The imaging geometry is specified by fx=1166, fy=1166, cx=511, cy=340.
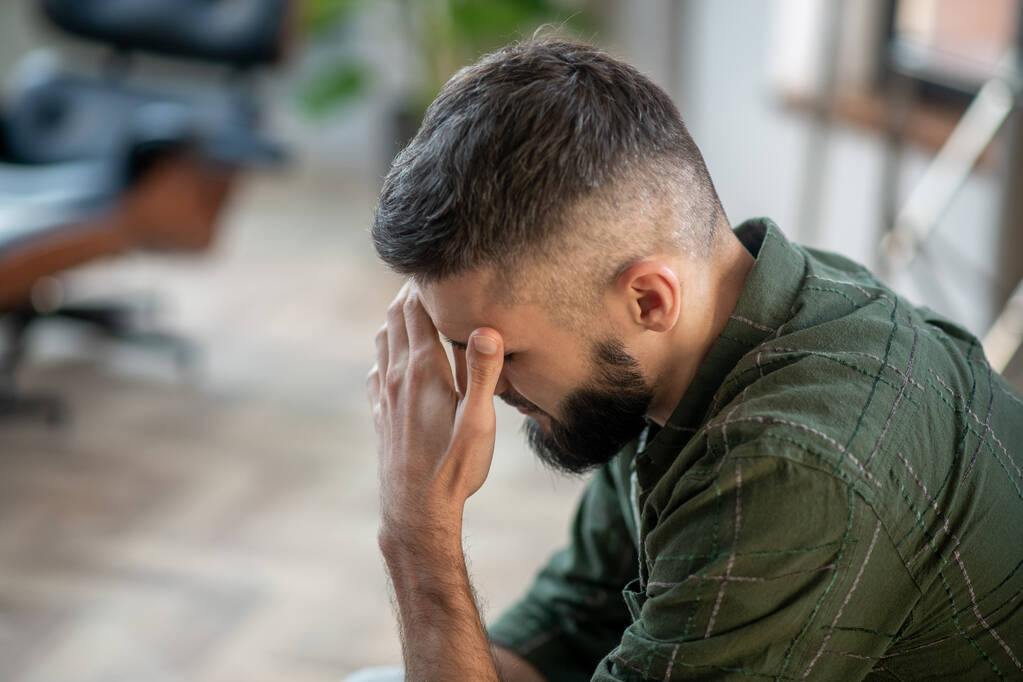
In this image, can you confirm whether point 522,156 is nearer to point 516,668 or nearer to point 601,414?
point 601,414

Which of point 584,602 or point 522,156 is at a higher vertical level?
point 522,156

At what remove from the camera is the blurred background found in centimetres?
215

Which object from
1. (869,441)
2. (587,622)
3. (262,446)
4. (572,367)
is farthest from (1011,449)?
(262,446)

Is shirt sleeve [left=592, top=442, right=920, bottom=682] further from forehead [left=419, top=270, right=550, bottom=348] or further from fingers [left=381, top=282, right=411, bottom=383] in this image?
fingers [left=381, top=282, right=411, bottom=383]

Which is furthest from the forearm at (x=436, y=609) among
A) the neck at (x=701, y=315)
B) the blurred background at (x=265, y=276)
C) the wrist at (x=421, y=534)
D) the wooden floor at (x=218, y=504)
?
the wooden floor at (x=218, y=504)

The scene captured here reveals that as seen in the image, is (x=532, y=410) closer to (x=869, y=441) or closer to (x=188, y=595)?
(x=869, y=441)

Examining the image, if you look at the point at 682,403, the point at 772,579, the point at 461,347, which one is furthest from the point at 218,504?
the point at 772,579

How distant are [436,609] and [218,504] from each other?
1.55m

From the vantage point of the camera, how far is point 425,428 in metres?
1.11

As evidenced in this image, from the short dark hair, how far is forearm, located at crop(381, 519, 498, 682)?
256mm

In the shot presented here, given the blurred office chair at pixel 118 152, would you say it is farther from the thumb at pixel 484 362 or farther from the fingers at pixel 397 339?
the thumb at pixel 484 362

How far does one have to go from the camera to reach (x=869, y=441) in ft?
2.76

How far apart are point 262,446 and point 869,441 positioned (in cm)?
207

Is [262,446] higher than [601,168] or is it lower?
lower
